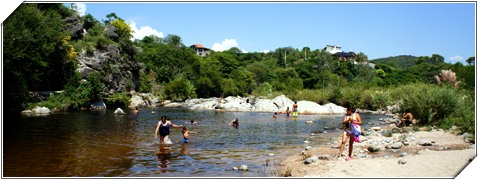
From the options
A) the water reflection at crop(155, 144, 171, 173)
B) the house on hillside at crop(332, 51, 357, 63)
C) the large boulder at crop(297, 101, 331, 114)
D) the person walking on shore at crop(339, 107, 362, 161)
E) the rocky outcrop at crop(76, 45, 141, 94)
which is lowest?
the water reflection at crop(155, 144, 171, 173)

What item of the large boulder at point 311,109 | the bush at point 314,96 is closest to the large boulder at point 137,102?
the bush at point 314,96

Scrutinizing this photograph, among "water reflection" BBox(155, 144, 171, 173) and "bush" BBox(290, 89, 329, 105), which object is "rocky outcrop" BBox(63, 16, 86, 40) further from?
Result: "water reflection" BBox(155, 144, 171, 173)

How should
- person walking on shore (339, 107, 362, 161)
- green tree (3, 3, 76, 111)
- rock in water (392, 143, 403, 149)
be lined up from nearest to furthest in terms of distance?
1. person walking on shore (339, 107, 362, 161)
2. rock in water (392, 143, 403, 149)
3. green tree (3, 3, 76, 111)

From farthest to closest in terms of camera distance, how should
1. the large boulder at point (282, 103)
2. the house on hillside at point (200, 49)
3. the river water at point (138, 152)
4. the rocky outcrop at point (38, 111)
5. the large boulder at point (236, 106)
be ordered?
the house on hillside at point (200, 49), the large boulder at point (236, 106), the large boulder at point (282, 103), the rocky outcrop at point (38, 111), the river water at point (138, 152)

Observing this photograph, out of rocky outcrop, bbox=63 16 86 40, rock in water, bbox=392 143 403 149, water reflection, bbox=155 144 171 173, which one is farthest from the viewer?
rocky outcrop, bbox=63 16 86 40

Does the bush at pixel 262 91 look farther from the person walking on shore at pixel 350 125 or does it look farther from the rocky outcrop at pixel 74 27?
the person walking on shore at pixel 350 125

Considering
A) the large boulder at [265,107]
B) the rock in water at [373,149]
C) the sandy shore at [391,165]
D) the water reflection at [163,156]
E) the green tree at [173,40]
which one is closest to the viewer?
the sandy shore at [391,165]

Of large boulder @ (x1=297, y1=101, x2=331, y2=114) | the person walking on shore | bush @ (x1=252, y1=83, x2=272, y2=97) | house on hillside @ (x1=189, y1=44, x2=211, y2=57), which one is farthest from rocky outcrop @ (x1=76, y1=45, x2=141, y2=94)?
house on hillside @ (x1=189, y1=44, x2=211, y2=57)

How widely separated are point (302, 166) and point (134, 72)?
59.0 metres

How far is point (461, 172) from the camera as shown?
35.4ft

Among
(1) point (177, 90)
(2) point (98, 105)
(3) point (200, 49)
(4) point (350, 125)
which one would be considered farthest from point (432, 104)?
(3) point (200, 49)

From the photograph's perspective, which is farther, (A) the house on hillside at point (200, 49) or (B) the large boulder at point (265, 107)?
(A) the house on hillside at point (200, 49)

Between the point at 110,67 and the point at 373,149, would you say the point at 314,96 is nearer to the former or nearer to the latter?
the point at 110,67

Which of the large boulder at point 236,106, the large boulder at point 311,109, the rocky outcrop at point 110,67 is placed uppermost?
the rocky outcrop at point 110,67
